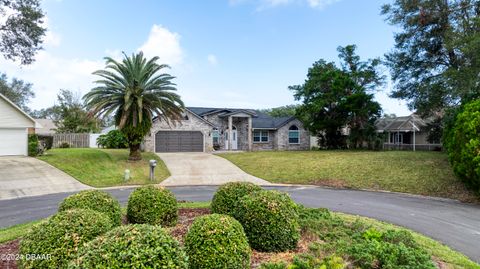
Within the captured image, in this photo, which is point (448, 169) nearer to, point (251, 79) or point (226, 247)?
point (251, 79)

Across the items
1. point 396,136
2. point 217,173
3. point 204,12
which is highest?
point 204,12

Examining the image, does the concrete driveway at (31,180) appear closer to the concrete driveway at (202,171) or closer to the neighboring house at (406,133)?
the concrete driveway at (202,171)

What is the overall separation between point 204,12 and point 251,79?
7.51 m

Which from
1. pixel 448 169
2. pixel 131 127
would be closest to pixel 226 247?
pixel 448 169

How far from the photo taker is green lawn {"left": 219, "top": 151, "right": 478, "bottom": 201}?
13.8 m

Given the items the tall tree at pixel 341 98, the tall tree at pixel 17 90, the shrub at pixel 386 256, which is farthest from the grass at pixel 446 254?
the tall tree at pixel 17 90

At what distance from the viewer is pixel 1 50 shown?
18328 mm

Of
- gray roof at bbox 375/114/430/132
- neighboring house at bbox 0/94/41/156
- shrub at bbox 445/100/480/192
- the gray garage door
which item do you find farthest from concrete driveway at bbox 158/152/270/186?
gray roof at bbox 375/114/430/132

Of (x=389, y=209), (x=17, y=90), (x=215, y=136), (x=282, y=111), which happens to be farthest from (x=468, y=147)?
(x=17, y=90)

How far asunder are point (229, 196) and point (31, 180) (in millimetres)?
13418

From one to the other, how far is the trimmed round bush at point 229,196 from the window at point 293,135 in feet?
88.8

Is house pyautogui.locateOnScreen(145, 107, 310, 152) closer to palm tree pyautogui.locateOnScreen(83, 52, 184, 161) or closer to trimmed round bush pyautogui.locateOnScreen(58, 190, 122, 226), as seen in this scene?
palm tree pyautogui.locateOnScreen(83, 52, 184, 161)

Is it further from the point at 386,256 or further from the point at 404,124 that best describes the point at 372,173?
the point at 404,124

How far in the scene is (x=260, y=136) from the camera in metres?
32.6
